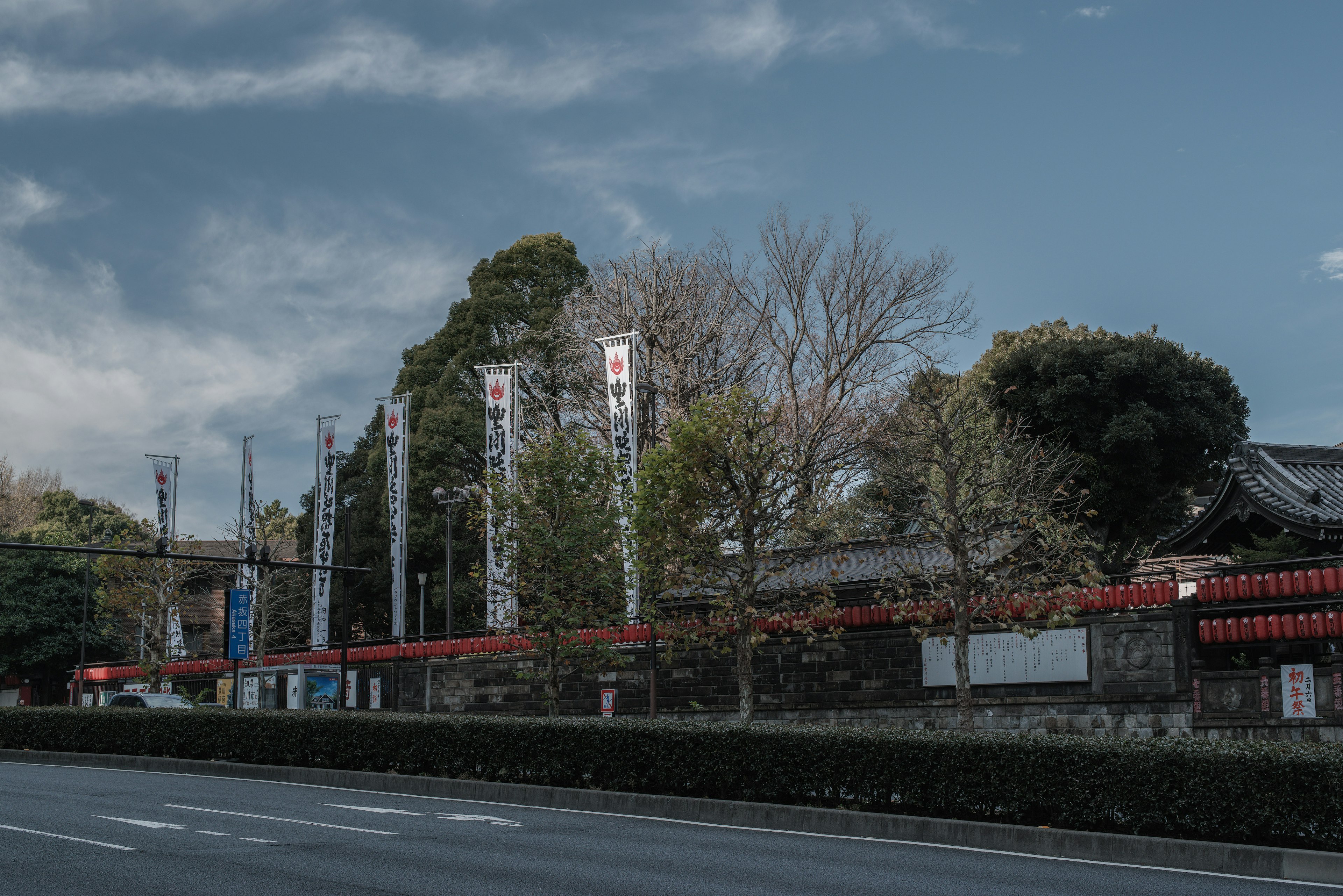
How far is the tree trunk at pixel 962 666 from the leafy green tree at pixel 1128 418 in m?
17.9

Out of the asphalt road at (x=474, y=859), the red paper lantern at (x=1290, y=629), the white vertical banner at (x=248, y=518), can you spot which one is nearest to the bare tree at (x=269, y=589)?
the white vertical banner at (x=248, y=518)

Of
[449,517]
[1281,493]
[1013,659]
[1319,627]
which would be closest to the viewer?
[1319,627]

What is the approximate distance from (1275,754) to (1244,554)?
12312mm

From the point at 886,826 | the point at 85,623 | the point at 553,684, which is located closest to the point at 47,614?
the point at 85,623

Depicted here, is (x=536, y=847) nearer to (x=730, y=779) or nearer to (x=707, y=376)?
(x=730, y=779)

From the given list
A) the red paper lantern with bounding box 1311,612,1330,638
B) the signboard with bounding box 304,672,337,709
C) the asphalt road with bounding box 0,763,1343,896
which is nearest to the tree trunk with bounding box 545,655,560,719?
the asphalt road with bounding box 0,763,1343,896

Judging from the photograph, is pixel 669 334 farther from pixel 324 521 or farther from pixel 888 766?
pixel 888 766

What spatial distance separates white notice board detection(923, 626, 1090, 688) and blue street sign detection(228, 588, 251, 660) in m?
16.7

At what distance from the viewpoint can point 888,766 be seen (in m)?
14.2

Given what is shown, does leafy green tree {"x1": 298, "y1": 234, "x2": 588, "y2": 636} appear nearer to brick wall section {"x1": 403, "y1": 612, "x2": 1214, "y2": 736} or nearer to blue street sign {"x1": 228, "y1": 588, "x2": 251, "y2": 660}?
brick wall section {"x1": 403, "y1": 612, "x2": 1214, "y2": 736}

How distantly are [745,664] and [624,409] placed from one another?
32.2 ft

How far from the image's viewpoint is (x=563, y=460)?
2573 centimetres

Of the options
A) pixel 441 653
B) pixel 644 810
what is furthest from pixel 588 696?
pixel 644 810

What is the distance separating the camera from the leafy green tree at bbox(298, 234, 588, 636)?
4566 centimetres
